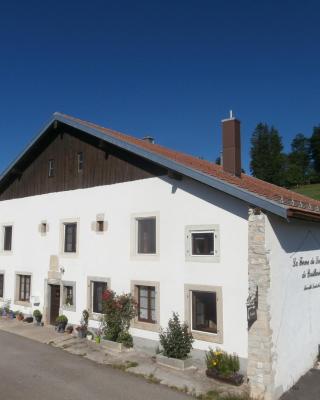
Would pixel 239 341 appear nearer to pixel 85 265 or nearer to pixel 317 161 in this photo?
pixel 85 265

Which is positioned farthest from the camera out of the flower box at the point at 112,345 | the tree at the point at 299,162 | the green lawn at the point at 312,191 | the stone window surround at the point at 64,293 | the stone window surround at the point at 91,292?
the tree at the point at 299,162

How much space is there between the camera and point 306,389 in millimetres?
11062

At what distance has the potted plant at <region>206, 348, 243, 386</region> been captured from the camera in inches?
419

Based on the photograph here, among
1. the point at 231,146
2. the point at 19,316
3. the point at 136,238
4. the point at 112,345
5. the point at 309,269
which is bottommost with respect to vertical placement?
the point at 112,345

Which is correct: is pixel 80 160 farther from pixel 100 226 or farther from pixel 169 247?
pixel 169 247

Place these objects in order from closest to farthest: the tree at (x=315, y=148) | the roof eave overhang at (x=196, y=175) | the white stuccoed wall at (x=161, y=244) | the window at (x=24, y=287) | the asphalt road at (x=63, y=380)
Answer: the asphalt road at (x=63, y=380), the roof eave overhang at (x=196, y=175), the white stuccoed wall at (x=161, y=244), the window at (x=24, y=287), the tree at (x=315, y=148)

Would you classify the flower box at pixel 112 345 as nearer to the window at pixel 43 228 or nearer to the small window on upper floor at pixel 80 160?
the window at pixel 43 228

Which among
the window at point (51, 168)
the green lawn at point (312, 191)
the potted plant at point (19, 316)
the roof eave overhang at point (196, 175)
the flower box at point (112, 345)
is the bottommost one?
the flower box at point (112, 345)

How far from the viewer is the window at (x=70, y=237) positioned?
16781mm

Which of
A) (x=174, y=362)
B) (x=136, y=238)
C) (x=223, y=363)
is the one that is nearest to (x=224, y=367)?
(x=223, y=363)

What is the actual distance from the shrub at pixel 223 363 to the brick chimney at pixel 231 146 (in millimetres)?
6878

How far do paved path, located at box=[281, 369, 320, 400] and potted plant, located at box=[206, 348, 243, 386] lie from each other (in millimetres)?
1299

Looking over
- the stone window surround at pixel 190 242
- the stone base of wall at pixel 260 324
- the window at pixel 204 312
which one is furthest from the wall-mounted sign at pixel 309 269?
the window at pixel 204 312

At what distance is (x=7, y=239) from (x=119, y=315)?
9.15 meters
